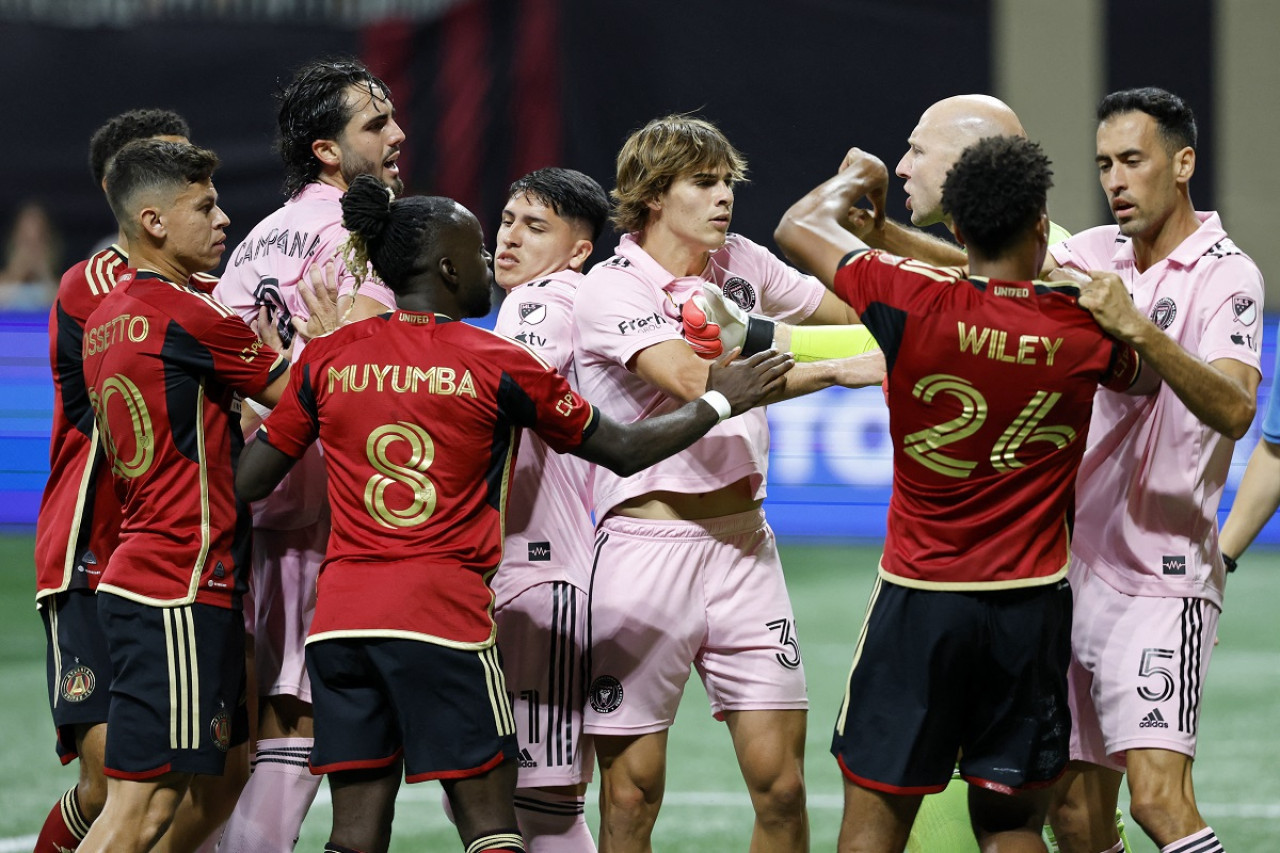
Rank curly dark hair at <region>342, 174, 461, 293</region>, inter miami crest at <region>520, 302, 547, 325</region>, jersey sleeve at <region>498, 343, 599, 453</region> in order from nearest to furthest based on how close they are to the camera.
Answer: jersey sleeve at <region>498, 343, 599, 453</region> → curly dark hair at <region>342, 174, 461, 293</region> → inter miami crest at <region>520, 302, 547, 325</region>

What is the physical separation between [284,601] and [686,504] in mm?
1362

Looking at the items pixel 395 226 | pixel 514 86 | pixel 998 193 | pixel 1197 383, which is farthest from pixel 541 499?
pixel 514 86

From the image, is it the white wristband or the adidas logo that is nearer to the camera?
the white wristband

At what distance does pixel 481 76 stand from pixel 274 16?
188cm

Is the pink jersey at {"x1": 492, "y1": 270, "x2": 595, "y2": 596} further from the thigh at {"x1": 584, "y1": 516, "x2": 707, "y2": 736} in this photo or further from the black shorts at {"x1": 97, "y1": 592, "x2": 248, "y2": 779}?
the black shorts at {"x1": 97, "y1": 592, "x2": 248, "y2": 779}

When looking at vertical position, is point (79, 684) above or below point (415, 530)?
below

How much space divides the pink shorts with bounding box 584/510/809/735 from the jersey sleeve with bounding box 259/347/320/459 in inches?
42.6

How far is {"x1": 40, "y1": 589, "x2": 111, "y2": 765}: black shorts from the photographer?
4.82 m

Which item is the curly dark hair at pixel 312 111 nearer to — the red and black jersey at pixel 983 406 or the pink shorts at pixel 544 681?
the pink shorts at pixel 544 681

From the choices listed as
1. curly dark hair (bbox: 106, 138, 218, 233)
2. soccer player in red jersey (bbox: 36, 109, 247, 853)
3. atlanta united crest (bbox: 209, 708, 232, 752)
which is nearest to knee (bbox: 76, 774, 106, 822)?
soccer player in red jersey (bbox: 36, 109, 247, 853)

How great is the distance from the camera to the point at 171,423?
4582mm

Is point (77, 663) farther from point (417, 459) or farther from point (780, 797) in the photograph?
point (780, 797)

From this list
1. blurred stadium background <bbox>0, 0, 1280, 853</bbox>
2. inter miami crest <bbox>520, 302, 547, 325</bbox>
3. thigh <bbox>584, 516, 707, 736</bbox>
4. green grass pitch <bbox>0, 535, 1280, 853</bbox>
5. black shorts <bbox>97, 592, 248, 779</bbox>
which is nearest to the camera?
black shorts <bbox>97, 592, 248, 779</bbox>

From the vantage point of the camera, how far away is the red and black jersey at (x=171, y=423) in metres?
4.56
